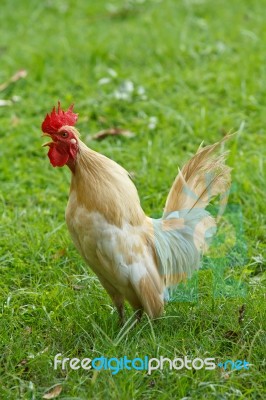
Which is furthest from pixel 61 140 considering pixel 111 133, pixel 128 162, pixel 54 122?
pixel 111 133

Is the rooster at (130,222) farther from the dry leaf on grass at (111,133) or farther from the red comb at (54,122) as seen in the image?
the dry leaf on grass at (111,133)

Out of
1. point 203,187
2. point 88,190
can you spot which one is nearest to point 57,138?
point 88,190

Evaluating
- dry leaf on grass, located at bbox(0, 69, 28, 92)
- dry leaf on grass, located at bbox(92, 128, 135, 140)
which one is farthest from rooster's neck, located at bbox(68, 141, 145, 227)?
dry leaf on grass, located at bbox(0, 69, 28, 92)

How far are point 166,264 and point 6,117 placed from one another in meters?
3.12

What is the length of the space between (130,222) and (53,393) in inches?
34.4

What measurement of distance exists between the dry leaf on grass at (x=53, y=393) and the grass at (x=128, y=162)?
0.10 ft

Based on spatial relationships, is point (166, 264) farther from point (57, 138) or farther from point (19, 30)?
point (19, 30)

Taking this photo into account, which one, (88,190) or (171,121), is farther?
(171,121)

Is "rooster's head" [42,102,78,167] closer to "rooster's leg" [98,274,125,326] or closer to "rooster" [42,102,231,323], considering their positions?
"rooster" [42,102,231,323]

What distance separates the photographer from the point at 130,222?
3.46 meters

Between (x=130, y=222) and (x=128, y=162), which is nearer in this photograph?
(x=130, y=222)

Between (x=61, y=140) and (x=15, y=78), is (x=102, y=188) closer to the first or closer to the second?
(x=61, y=140)

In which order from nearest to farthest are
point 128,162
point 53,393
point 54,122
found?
point 53,393 < point 54,122 < point 128,162

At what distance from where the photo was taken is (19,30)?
8.01 metres
